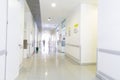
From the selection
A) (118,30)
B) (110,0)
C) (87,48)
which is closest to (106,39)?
(118,30)

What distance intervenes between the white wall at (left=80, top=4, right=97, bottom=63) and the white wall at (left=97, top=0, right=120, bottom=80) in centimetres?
192

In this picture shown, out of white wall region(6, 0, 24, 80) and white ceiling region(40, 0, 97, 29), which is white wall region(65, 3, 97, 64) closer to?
white ceiling region(40, 0, 97, 29)

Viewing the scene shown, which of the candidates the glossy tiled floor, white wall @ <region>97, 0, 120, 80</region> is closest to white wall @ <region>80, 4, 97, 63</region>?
the glossy tiled floor

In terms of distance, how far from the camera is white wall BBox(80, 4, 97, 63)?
5.67 m

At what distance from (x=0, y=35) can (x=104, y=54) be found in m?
2.91

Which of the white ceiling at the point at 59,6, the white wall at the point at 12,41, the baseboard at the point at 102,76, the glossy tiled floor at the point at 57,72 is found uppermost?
the white ceiling at the point at 59,6

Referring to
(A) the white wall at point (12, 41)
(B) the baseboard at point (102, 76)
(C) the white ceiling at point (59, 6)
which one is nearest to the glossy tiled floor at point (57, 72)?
(B) the baseboard at point (102, 76)

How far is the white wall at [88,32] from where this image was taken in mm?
5672

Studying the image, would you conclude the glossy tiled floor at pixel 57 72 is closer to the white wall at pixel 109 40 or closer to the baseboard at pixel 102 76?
the baseboard at pixel 102 76

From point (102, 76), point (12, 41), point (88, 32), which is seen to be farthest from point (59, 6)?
point (102, 76)

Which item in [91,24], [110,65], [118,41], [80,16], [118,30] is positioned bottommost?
[110,65]

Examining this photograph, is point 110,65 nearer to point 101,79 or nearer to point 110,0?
point 101,79

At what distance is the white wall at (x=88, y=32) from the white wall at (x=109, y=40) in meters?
1.92

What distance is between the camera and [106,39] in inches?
130
